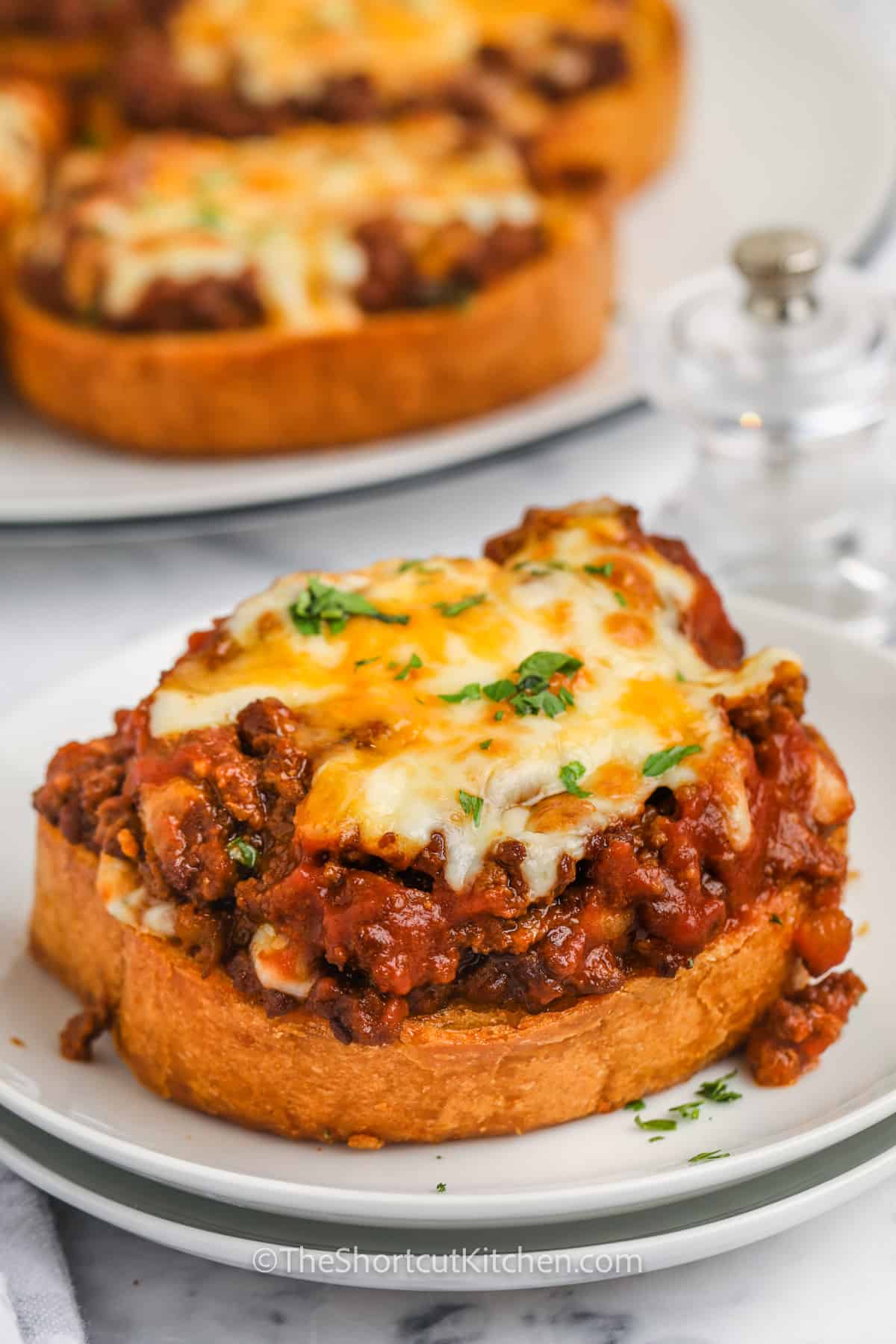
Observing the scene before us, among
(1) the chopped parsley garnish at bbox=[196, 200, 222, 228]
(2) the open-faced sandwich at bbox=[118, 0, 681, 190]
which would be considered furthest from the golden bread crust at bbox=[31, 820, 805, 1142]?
(2) the open-faced sandwich at bbox=[118, 0, 681, 190]

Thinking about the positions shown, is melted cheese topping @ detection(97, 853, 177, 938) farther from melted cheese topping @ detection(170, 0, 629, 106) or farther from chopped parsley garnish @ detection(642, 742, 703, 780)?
melted cheese topping @ detection(170, 0, 629, 106)

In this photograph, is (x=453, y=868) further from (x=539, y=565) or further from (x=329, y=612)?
(x=539, y=565)

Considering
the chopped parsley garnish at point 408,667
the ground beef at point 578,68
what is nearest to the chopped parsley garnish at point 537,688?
the chopped parsley garnish at point 408,667

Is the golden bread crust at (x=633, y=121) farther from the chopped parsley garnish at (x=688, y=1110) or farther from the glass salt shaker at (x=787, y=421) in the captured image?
the chopped parsley garnish at (x=688, y=1110)

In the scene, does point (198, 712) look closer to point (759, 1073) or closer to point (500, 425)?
point (759, 1073)

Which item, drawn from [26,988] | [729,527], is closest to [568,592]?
[26,988]

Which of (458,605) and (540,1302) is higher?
(458,605)

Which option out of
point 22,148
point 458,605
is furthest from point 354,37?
point 458,605
